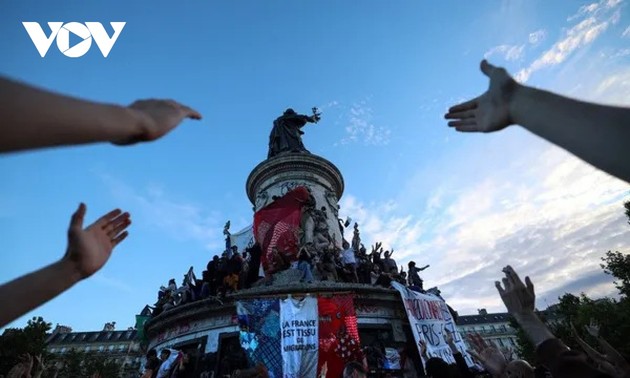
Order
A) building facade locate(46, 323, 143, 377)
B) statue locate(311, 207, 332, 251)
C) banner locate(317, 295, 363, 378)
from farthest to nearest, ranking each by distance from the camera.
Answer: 1. building facade locate(46, 323, 143, 377)
2. statue locate(311, 207, 332, 251)
3. banner locate(317, 295, 363, 378)

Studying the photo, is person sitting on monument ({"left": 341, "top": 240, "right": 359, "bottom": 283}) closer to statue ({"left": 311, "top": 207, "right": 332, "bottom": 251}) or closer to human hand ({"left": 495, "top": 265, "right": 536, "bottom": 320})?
statue ({"left": 311, "top": 207, "right": 332, "bottom": 251})

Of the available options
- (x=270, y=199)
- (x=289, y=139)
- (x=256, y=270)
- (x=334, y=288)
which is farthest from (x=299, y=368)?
(x=289, y=139)

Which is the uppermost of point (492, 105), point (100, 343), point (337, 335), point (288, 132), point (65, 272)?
point (100, 343)

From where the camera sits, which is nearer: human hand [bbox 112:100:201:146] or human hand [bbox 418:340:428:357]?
human hand [bbox 112:100:201:146]

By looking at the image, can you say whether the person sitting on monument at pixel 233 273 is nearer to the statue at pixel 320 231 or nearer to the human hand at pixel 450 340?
the statue at pixel 320 231

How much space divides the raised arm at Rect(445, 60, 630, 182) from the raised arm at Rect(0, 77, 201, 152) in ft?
6.45

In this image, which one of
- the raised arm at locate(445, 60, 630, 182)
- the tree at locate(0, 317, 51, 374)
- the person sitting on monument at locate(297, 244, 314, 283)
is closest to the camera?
the raised arm at locate(445, 60, 630, 182)

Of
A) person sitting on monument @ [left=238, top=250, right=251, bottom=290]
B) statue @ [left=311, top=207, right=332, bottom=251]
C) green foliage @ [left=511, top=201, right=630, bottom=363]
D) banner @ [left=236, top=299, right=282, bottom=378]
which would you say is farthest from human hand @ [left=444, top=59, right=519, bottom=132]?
green foliage @ [left=511, top=201, right=630, bottom=363]

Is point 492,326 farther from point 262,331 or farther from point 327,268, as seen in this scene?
point 262,331

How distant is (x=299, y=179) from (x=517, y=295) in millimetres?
14167

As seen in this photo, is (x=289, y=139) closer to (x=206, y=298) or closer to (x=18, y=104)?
(x=206, y=298)

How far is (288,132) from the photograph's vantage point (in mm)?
20531

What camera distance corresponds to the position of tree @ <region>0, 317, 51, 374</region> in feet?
88.7

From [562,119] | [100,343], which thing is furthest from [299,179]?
[100,343]
